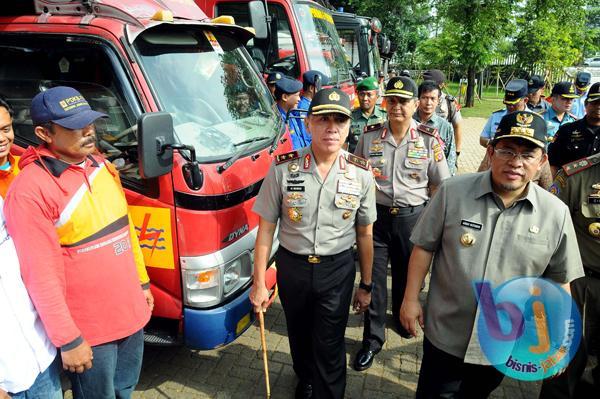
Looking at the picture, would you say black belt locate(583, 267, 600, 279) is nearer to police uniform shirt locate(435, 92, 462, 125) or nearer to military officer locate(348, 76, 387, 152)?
military officer locate(348, 76, 387, 152)

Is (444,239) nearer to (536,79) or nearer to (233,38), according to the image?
(233,38)

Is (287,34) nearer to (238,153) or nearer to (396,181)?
(396,181)

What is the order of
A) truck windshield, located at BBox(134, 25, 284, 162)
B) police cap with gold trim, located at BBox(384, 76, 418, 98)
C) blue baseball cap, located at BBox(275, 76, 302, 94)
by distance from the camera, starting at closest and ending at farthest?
truck windshield, located at BBox(134, 25, 284, 162) → police cap with gold trim, located at BBox(384, 76, 418, 98) → blue baseball cap, located at BBox(275, 76, 302, 94)

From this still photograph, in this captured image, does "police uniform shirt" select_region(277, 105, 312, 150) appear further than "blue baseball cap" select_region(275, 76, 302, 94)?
No

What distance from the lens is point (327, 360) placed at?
8.61 ft

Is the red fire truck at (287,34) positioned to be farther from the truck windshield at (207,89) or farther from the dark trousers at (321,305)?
the dark trousers at (321,305)

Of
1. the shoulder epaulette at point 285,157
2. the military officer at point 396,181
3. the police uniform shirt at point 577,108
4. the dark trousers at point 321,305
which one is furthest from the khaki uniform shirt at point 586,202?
the police uniform shirt at point 577,108

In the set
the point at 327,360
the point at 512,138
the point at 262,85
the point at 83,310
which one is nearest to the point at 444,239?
the point at 512,138

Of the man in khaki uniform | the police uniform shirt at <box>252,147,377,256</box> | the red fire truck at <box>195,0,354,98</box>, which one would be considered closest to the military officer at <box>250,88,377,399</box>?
the police uniform shirt at <box>252,147,377,256</box>

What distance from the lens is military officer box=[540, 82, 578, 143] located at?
5.25 meters

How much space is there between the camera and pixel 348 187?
250 centimetres

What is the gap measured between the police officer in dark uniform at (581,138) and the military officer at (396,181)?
1.16 m

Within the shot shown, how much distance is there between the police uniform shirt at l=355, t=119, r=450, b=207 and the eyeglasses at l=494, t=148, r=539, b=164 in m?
1.36

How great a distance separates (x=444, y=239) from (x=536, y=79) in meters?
5.68
